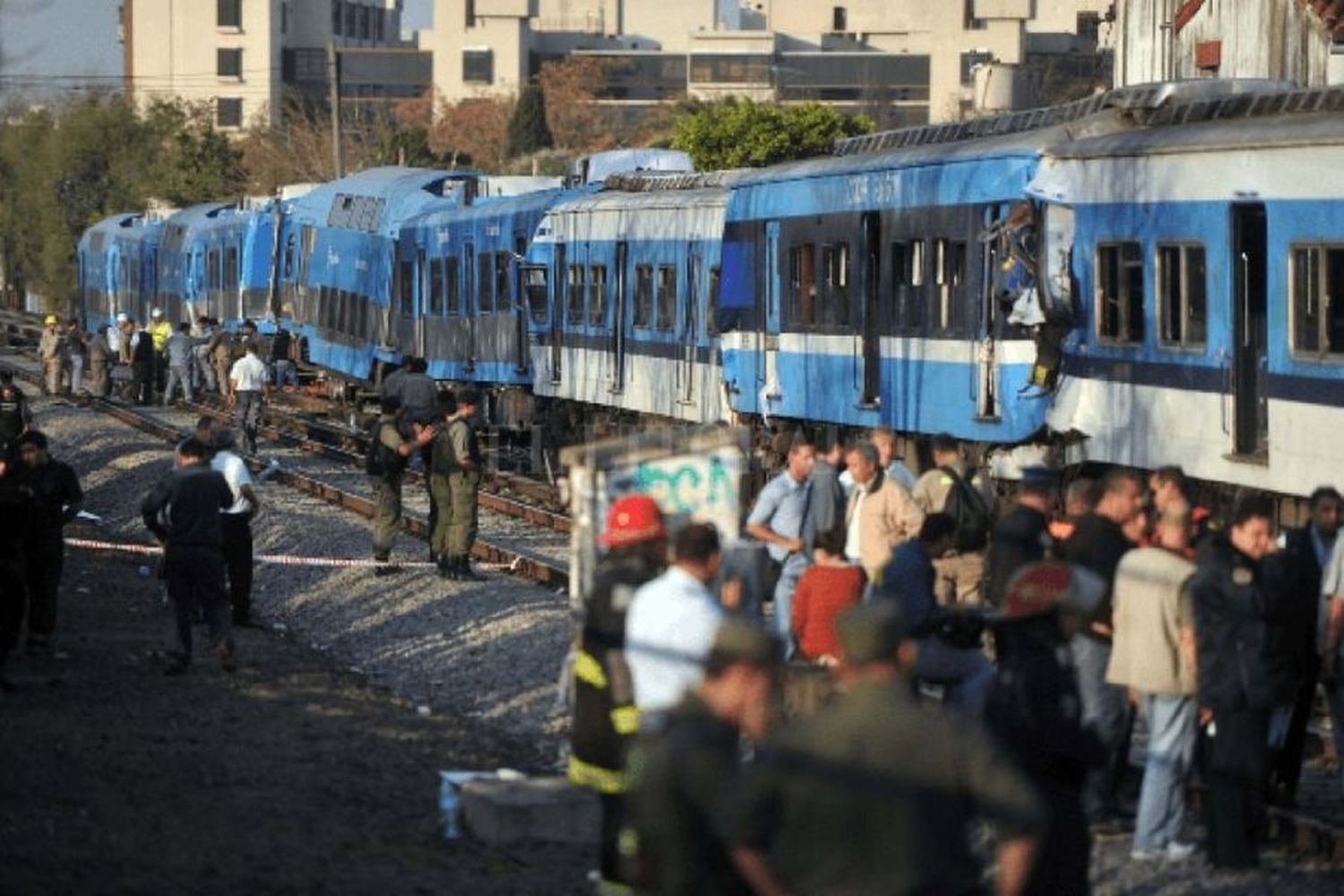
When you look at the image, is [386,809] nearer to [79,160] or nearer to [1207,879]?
[1207,879]

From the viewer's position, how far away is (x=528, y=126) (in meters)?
114

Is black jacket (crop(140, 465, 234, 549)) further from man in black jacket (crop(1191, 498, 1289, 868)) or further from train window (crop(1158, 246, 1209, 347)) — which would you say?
man in black jacket (crop(1191, 498, 1289, 868))

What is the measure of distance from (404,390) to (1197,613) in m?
16.6

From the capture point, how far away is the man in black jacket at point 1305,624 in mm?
14352

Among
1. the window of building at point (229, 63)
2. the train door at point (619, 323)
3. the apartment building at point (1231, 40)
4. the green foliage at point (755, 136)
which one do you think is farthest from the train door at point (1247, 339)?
the window of building at point (229, 63)

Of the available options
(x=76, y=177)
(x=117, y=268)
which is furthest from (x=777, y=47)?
(x=117, y=268)

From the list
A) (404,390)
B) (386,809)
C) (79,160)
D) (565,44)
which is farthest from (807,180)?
(565,44)

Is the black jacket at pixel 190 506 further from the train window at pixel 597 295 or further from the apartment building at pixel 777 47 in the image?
the apartment building at pixel 777 47

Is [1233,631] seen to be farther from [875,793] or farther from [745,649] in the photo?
[875,793]

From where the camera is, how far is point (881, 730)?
8.25 metres

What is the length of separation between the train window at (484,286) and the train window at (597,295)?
4.24 meters

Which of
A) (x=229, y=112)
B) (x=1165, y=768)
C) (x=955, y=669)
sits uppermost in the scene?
(x=229, y=112)

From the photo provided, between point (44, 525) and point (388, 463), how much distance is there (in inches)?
190

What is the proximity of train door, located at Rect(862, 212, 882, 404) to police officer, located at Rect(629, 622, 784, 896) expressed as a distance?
661 inches
